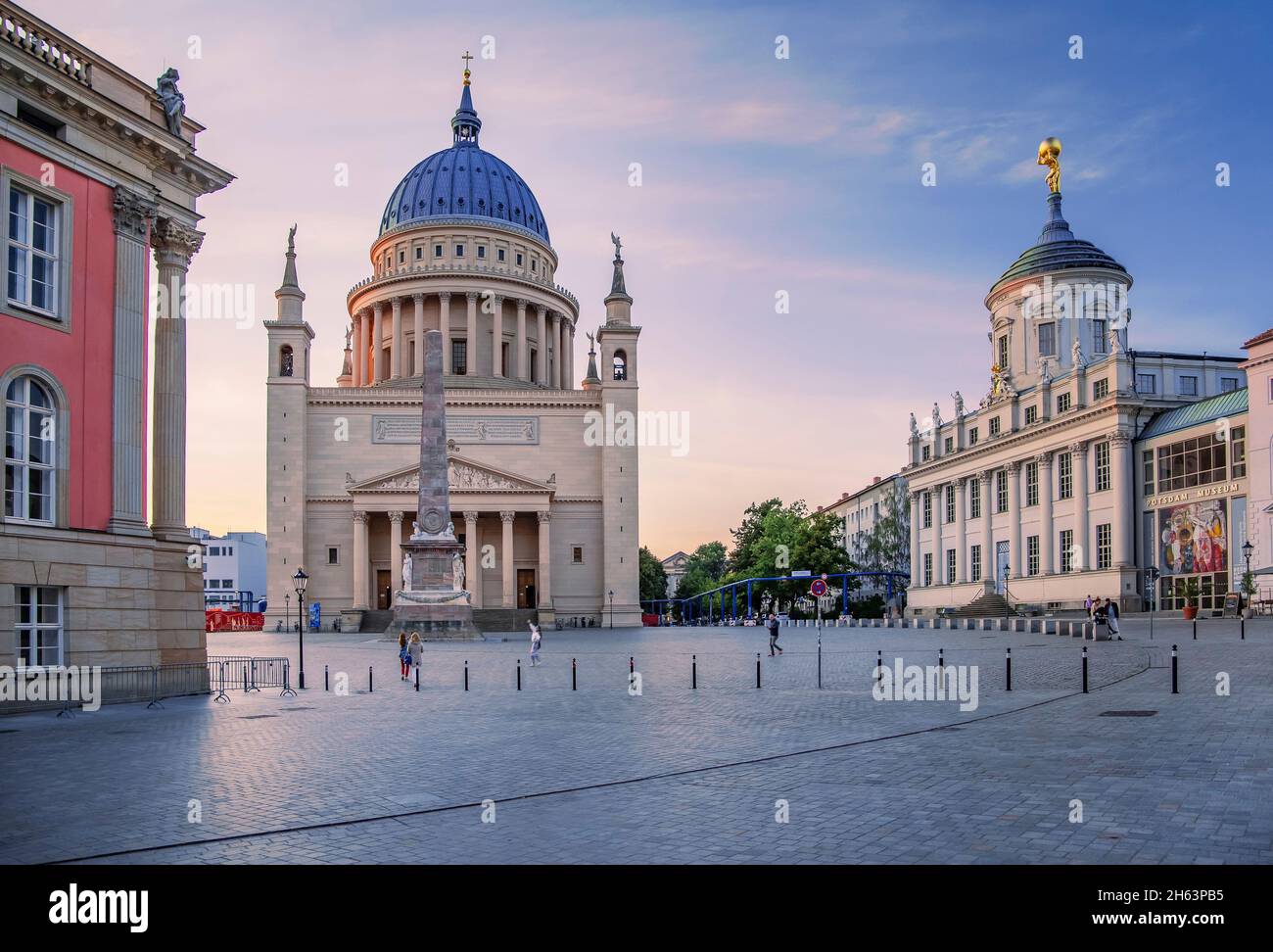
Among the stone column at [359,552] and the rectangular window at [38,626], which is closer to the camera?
the rectangular window at [38,626]

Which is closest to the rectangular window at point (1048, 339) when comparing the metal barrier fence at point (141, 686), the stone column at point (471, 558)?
the stone column at point (471, 558)

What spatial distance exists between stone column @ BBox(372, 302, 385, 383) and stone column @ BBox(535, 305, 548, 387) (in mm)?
16060

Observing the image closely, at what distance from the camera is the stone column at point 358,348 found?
115062 mm

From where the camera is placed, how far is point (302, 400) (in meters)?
91.8

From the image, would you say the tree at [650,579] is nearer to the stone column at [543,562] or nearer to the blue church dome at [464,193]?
the blue church dome at [464,193]

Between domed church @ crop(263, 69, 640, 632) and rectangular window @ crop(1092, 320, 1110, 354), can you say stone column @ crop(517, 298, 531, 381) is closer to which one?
domed church @ crop(263, 69, 640, 632)

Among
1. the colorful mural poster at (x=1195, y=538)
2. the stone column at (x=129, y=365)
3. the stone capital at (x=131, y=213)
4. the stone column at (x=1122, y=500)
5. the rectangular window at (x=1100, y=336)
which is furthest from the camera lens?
Result: the rectangular window at (x=1100, y=336)

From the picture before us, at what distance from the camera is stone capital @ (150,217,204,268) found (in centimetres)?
2667

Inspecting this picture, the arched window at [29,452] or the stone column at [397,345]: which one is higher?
the stone column at [397,345]

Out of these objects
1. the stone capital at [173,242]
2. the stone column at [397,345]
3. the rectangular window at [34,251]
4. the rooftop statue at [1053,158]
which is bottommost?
the rectangular window at [34,251]

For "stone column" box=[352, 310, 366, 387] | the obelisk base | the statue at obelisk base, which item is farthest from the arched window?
"stone column" box=[352, 310, 366, 387]

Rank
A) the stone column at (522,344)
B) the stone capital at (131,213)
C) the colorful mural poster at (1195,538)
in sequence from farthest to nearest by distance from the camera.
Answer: the stone column at (522,344) → the colorful mural poster at (1195,538) → the stone capital at (131,213)

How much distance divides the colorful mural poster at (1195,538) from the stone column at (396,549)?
55.8 meters

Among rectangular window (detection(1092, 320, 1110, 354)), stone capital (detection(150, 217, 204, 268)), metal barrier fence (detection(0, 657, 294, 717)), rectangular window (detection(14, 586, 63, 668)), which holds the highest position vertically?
Answer: rectangular window (detection(1092, 320, 1110, 354))
